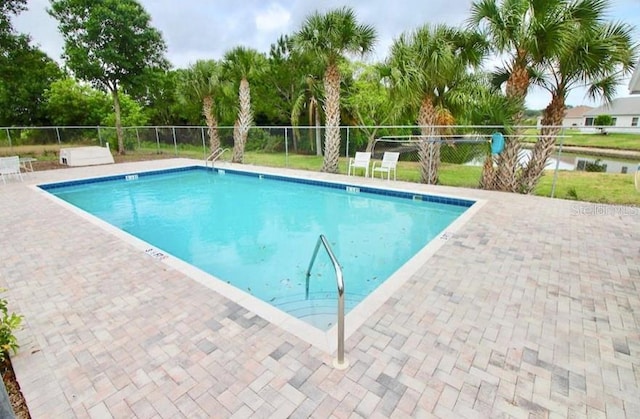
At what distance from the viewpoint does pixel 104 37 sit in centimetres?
1277

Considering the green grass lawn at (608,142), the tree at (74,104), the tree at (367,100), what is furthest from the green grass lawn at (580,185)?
the tree at (74,104)

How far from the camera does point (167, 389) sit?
1.99 meters

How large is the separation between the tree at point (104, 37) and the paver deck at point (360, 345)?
11.8 meters

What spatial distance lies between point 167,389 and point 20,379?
0.94 m

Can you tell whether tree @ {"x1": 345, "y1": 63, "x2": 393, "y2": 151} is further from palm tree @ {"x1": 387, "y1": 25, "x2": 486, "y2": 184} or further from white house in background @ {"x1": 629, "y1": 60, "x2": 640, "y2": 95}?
white house in background @ {"x1": 629, "y1": 60, "x2": 640, "y2": 95}

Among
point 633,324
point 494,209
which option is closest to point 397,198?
point 494,209

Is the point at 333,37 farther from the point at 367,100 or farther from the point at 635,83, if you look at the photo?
the point at 367,100

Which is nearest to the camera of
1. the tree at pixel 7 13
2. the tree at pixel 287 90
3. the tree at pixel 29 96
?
the tree at pixel 7 13

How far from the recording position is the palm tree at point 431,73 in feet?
22.7

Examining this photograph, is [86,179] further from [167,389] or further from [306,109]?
[306,109]

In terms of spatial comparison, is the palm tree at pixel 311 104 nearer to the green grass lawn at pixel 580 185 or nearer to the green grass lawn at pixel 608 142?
the green grass lawn at pixel 580 185

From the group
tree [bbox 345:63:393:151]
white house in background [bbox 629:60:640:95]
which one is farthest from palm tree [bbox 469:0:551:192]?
tree [bbox 345:63:393:151]

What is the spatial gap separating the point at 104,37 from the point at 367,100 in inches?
434

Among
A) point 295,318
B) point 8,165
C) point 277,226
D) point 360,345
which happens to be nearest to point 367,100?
point 277,226
